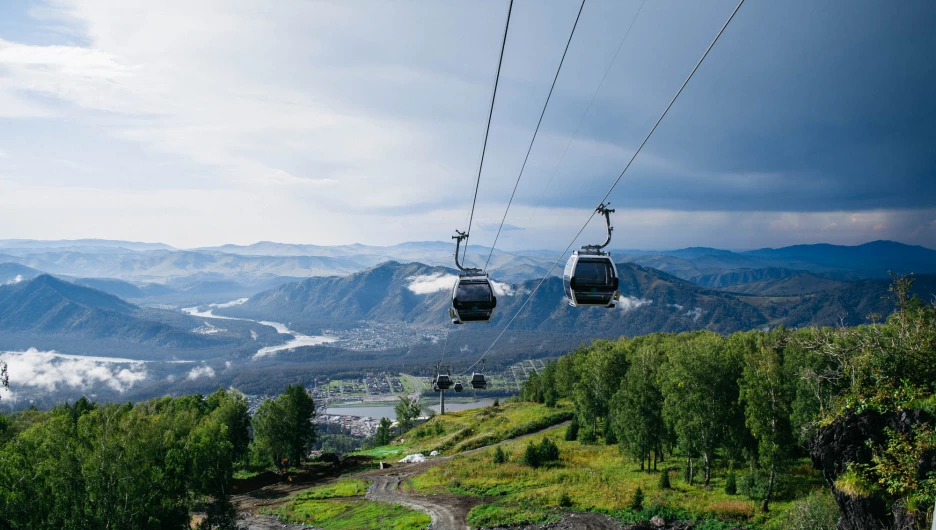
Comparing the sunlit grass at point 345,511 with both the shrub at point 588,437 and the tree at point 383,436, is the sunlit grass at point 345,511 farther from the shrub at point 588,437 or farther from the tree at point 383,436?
the tree at point 383,436

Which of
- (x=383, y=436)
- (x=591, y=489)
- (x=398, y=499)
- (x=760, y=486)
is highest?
(x=760, y=486)

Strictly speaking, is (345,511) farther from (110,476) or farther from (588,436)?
(588,436)

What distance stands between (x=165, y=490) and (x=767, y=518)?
143ft

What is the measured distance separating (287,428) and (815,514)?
70.5m

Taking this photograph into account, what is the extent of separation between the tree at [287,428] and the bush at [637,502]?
2268 inches

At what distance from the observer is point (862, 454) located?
78.5 ft

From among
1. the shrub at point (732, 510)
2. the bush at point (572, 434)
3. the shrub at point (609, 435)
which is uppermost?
the shrub at point (732, 510)

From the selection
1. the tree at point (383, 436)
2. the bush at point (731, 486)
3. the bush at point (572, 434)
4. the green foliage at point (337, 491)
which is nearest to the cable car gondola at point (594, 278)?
the bush at point (731, 486)

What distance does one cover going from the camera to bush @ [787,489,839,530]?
1040 inches

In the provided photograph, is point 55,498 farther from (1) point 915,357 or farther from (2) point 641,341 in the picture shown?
(2) point 641,341

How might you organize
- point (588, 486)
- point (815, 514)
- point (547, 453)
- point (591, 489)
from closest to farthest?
1. point (815, 514)
2. point (591, 489)
3. point (588, 486)
4. point (547, 453)

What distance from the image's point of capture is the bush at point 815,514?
26.4 meters

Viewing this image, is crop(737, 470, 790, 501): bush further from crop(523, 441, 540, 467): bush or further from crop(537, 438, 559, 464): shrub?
crop(523, 441, 540, 467): bush

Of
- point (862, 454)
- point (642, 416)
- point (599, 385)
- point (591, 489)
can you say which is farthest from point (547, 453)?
point (862, 454)
